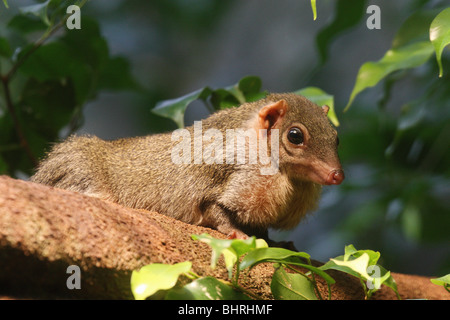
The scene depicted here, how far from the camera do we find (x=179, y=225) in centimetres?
261

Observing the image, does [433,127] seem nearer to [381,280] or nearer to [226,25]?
[381,280]

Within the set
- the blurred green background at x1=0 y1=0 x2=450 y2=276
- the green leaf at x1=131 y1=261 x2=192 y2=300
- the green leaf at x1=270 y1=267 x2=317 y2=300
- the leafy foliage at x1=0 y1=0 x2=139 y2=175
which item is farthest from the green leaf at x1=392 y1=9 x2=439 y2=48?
the green leaf at x1=131 y1=261 x2=192 y2=300

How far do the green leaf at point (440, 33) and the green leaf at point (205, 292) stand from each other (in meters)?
1.45

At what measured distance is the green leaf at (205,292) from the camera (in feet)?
5.94

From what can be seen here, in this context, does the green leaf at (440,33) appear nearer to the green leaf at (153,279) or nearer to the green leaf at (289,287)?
the green leaf at (289,287)

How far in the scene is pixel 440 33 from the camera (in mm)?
2428

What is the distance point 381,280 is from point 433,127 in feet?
10.9

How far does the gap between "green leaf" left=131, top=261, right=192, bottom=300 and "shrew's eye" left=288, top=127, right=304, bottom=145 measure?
1388mm

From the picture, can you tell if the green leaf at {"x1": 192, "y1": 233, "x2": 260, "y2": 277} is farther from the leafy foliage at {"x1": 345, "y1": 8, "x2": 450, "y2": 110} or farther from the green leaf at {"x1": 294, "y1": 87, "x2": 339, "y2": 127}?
the green leaf at {"x1": 294, "y1": 87, "x2": 339, "y2": 127}

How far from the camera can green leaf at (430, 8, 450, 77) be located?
7.83ft

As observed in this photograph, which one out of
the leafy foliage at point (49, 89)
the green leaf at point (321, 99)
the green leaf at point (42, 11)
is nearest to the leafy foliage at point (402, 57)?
the green leaf at point (321, 99)

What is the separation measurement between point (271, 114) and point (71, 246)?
1.56 m
